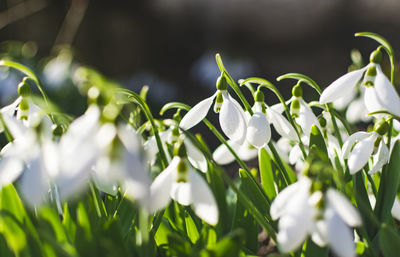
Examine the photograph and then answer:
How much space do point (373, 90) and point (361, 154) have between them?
5.2 inches

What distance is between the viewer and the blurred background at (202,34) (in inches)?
244

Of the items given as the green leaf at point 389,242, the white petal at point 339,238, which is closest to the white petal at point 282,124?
the green leaf at point 389,242

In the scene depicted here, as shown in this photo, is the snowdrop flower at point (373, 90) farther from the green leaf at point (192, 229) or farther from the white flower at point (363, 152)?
the green leaf at point (192, 229)

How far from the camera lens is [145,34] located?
23.2 ft

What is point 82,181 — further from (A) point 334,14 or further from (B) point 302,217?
(A) point 334,14

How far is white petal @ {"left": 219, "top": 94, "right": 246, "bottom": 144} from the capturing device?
0.88 m

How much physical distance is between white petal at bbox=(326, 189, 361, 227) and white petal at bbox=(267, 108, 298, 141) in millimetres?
340

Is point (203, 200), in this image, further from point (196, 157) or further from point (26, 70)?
point (26, 70)

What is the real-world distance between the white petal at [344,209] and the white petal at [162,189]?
0.23 metres

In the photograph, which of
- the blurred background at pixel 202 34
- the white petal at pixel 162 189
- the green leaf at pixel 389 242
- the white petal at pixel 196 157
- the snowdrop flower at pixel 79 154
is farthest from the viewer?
the blurred background at pixel 202 34

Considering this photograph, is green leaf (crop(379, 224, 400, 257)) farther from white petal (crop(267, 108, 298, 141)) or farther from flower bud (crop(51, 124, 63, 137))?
flower bud (crop(51, 124, 63, 137))

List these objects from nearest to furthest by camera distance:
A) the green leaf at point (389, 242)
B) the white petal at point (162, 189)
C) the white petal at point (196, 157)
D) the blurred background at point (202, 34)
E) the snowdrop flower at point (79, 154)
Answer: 1. the snowdrop flower at point (79, 154)
2. the white petal at point (162, 189)
3. the green leaf at point (389, 242)
4. the white petal at point (196, 157)
5. the blurred background at point (202, 34)

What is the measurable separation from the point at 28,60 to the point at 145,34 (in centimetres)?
374

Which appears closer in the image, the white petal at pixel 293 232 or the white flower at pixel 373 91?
the white petal at pixel 293 232
